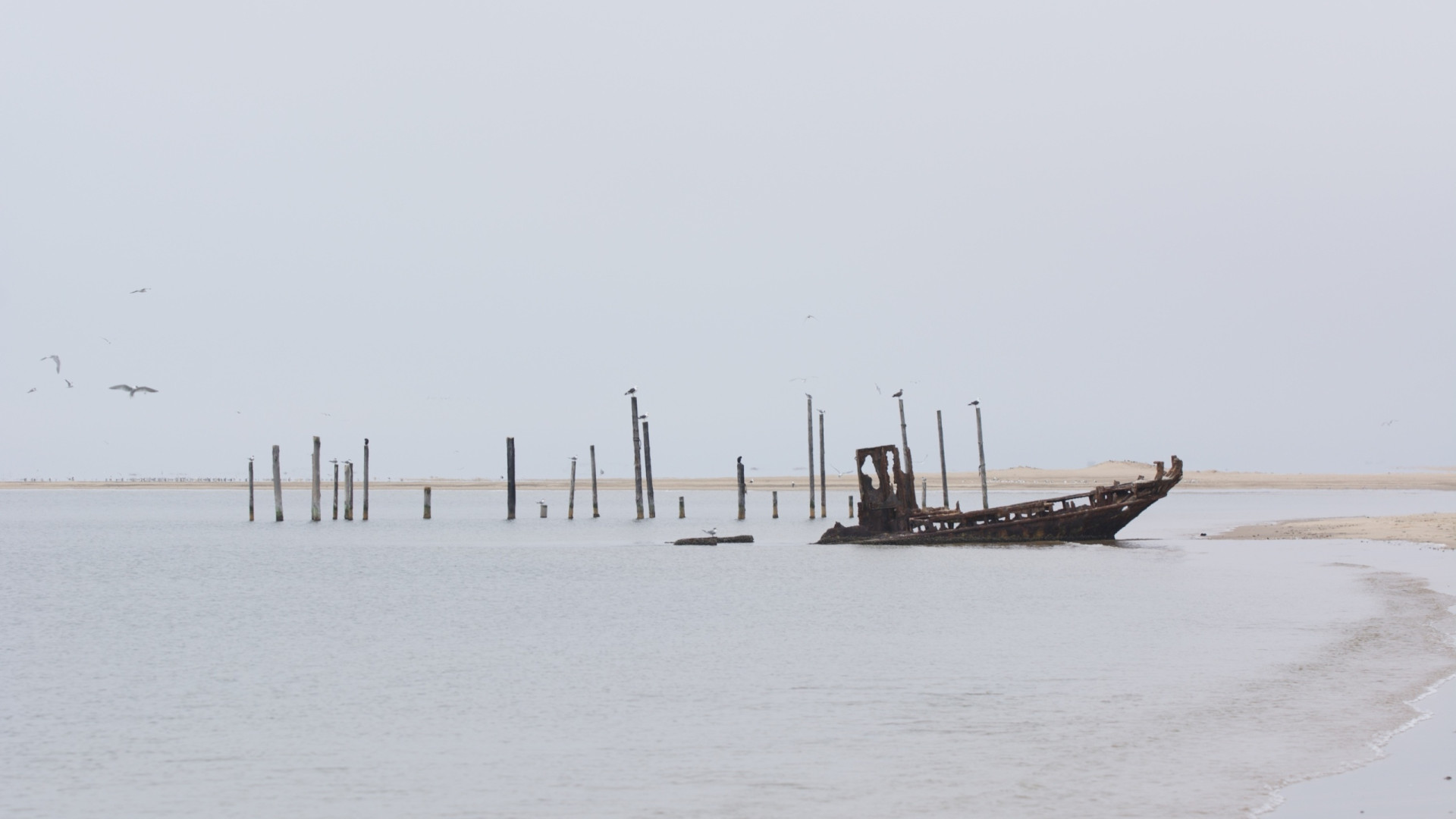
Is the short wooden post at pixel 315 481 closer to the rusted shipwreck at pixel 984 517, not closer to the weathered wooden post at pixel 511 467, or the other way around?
the weathered wooden post at pixel 511 467

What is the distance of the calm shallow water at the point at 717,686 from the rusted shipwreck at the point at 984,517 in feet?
16.9

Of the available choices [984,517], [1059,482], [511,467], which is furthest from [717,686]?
[1059,482]

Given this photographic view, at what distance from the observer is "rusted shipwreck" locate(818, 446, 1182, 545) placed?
39.2 metres

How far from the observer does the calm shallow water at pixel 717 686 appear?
32.0ft

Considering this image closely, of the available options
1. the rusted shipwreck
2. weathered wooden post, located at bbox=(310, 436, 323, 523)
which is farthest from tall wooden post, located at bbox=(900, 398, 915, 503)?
weathered wooden post, located at bbox=(310, 436, 323, 523)

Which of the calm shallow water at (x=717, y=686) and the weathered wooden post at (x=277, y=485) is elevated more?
the weathered wooden post at (x=277, y=485)

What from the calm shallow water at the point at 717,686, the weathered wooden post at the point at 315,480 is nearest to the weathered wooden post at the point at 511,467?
the weathered wooden post at the point at 315,480

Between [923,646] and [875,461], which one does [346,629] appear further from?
[875,461]

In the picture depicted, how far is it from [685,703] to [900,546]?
27570mm

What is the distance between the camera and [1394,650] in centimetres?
1539

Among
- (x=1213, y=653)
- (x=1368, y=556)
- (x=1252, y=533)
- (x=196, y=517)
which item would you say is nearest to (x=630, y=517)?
(x=196, y=517)

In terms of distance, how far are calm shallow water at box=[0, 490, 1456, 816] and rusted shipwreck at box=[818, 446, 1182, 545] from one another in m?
5.16

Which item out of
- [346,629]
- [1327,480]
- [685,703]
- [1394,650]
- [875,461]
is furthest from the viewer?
[1327,480]

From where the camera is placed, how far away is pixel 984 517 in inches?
1547
